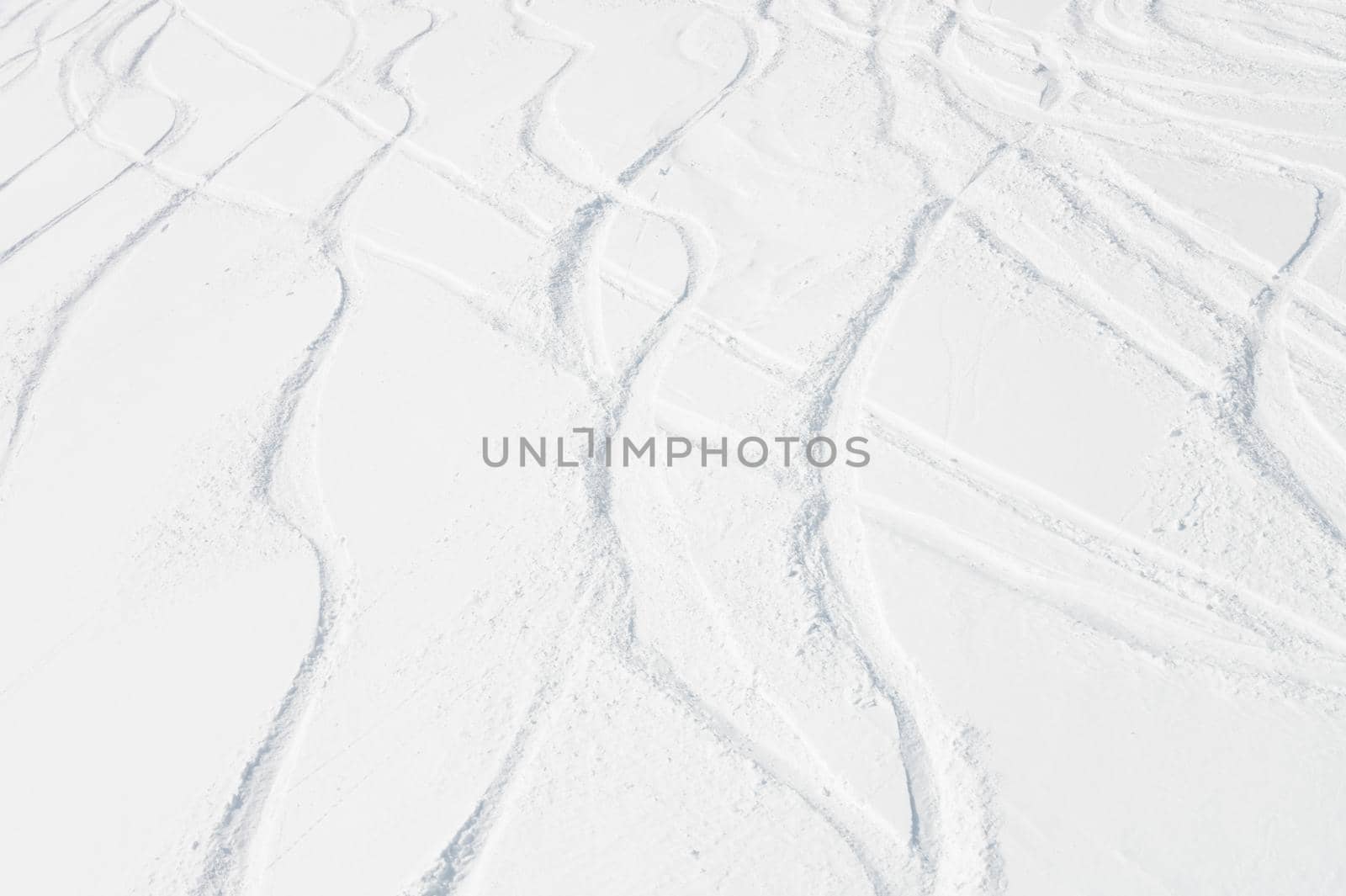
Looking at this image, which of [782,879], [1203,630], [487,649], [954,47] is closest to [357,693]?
[487,649]

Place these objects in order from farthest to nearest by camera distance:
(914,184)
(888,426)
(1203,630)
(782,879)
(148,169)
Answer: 1. (148,169)
2. (914,184)
3. (888,426)
4. (1203,630)
5. (782,879)

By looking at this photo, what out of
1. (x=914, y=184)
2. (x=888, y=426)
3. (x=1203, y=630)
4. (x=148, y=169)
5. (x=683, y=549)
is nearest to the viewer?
(x=1203, y=630)

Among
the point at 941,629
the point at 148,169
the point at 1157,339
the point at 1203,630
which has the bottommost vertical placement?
the point at 148,169

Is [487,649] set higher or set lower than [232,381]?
higher

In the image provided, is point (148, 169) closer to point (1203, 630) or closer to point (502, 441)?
point (502, 441)

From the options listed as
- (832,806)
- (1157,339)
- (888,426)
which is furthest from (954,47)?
(832,806)

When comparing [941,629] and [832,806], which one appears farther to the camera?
[941,629]
